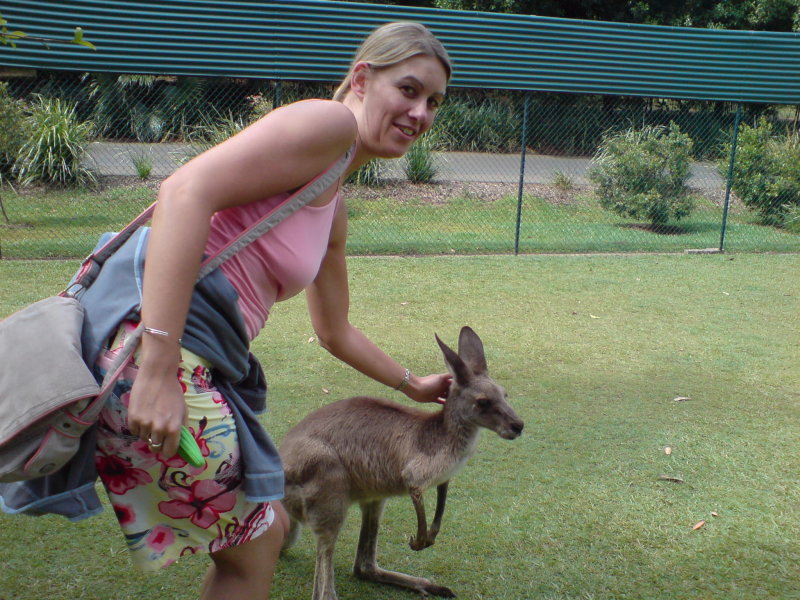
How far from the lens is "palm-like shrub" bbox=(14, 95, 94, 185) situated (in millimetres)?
11633

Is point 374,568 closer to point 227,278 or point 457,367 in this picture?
point 457,367

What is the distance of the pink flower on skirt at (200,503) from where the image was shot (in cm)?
164

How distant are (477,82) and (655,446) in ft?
21.6

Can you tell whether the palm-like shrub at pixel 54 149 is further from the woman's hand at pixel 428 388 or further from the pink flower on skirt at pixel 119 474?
the pink flower on skirt at pixel 119 474

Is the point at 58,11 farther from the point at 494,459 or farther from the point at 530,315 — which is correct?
the point at 494,459

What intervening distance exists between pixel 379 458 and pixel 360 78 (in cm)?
150

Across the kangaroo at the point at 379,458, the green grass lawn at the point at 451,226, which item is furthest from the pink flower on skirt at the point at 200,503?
the green grass lawn at the point at 451,226

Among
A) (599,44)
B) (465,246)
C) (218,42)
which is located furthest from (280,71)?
(599,44)

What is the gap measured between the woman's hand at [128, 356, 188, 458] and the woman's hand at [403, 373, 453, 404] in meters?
1.22

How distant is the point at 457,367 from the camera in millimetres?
2893

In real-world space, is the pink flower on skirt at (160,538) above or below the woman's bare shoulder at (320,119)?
below

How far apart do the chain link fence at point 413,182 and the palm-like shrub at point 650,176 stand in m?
0.02

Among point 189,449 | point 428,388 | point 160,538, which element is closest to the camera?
point 189,449

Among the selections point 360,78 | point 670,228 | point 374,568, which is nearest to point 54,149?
point 670,228
